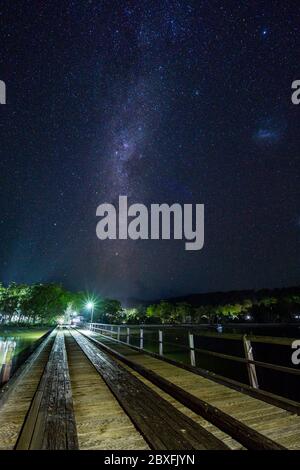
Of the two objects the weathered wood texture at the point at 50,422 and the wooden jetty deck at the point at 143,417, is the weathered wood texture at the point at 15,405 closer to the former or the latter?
the wooden jetty deck at the point at 143,417

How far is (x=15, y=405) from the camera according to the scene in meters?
4.51

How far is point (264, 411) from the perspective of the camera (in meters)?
3.99

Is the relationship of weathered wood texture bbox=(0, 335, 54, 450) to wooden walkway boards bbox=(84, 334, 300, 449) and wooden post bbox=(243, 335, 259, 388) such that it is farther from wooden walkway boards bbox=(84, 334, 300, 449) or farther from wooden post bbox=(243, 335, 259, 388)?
wooden post bbox=(243, 335, 259, 388)

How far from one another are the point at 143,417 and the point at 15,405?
7.64 ft

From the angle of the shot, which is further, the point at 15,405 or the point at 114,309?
the point at 114,309

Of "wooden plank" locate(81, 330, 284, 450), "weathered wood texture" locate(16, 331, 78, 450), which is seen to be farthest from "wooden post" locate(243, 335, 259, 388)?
"weathered wood texture" locate(16, 331, 78, 450)

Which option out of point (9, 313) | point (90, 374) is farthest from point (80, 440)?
point (9, 313)

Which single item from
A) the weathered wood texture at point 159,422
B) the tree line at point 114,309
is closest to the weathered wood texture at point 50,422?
the weathered wood texture at point 159,422

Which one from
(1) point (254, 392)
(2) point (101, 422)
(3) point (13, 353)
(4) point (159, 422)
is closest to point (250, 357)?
(1) point (254, 392)

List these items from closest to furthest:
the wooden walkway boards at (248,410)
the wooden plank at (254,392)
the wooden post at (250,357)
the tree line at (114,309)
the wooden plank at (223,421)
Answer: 1. the wooden plank at (223,421)
2. the wooden walkway boards at (248,410)
3. the wooden plank at (254,392)
4. the wooden post at (250,357)
5. the tree line at (114,309)

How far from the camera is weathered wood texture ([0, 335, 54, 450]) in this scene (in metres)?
3.23

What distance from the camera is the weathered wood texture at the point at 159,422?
2.96 m

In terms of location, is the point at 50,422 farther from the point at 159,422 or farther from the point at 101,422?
the point at 159,422
